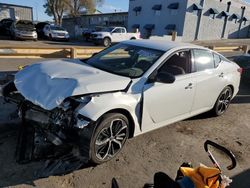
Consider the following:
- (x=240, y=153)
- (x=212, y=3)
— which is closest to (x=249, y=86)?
(x=240, y=153)

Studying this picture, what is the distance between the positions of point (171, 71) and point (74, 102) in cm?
189

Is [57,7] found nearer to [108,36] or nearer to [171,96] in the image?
→ [108,36]

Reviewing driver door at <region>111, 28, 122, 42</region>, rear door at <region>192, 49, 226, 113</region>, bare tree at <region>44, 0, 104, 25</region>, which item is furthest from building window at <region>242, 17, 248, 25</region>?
rear door at <region>192, 49, 226, 113</region>

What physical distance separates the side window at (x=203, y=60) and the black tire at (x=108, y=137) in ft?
6.60

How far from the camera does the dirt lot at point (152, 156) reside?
3416 mm

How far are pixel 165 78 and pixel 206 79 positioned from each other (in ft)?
4.66

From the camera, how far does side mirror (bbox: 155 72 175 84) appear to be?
409 cm

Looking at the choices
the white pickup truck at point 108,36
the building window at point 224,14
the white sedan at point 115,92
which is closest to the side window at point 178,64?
the white sedan at point 115,92

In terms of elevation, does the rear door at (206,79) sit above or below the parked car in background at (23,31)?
above

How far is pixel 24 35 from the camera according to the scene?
24094 mm

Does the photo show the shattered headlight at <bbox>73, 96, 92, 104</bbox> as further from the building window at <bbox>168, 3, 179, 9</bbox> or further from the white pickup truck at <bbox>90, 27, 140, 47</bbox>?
the building window at <bbox>168, 3, 179, 9</bbox>

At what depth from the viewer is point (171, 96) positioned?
446cm

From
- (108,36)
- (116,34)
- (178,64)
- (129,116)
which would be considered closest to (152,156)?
(129,116)

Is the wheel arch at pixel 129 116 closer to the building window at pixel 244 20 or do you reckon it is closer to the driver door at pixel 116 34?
the driver door at pixel 116 34
